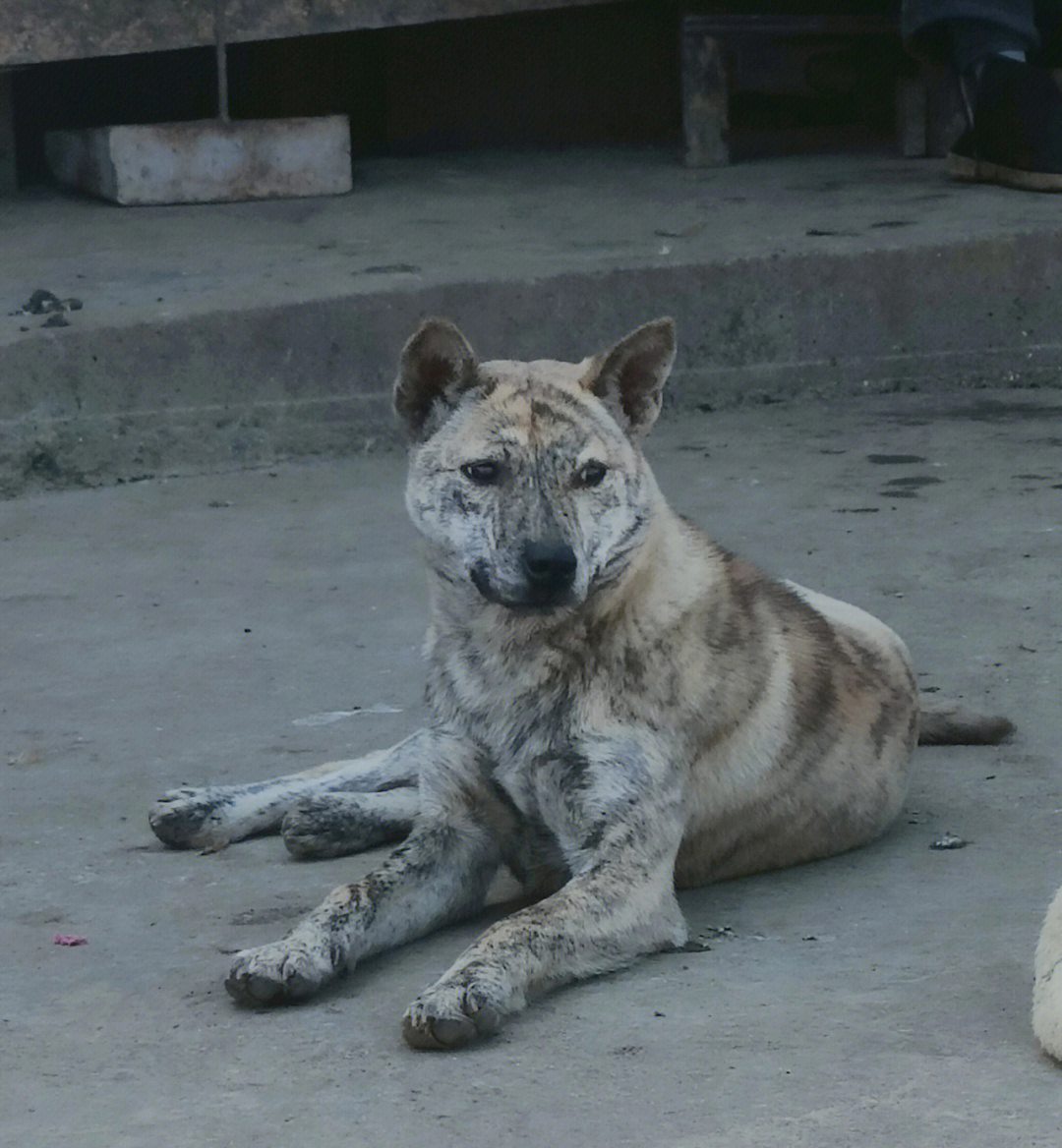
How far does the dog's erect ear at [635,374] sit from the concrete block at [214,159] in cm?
561

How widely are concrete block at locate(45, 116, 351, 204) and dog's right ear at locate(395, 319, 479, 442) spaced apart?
555 cm

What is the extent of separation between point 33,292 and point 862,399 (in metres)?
3.18

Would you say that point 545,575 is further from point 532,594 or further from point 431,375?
point 431,375

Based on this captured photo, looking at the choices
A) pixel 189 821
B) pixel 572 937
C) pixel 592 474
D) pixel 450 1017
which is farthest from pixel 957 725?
pixel 450 1017

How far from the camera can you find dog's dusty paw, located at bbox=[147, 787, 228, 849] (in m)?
4.53

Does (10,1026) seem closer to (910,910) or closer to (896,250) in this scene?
(910,910)

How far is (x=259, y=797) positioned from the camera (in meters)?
4.64

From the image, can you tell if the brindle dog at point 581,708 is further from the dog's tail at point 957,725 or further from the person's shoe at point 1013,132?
the person's shoe at point 1013,132

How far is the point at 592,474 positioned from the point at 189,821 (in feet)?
3.70

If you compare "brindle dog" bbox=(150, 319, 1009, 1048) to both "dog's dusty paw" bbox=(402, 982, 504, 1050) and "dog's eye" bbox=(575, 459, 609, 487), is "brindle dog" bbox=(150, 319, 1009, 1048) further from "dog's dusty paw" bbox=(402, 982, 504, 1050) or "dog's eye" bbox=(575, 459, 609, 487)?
"dog's dusty paw" bbox=(402, 982, 504, 1050)

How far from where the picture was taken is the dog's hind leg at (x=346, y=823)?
4473 mm

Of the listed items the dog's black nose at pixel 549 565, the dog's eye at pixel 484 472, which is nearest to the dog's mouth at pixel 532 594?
the dog's black nose at pixel 549 565

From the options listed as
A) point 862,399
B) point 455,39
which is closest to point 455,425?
point 862,399

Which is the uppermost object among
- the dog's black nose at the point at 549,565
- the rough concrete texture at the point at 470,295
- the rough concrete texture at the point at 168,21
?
the rough concrete texture at the point at 168,21
